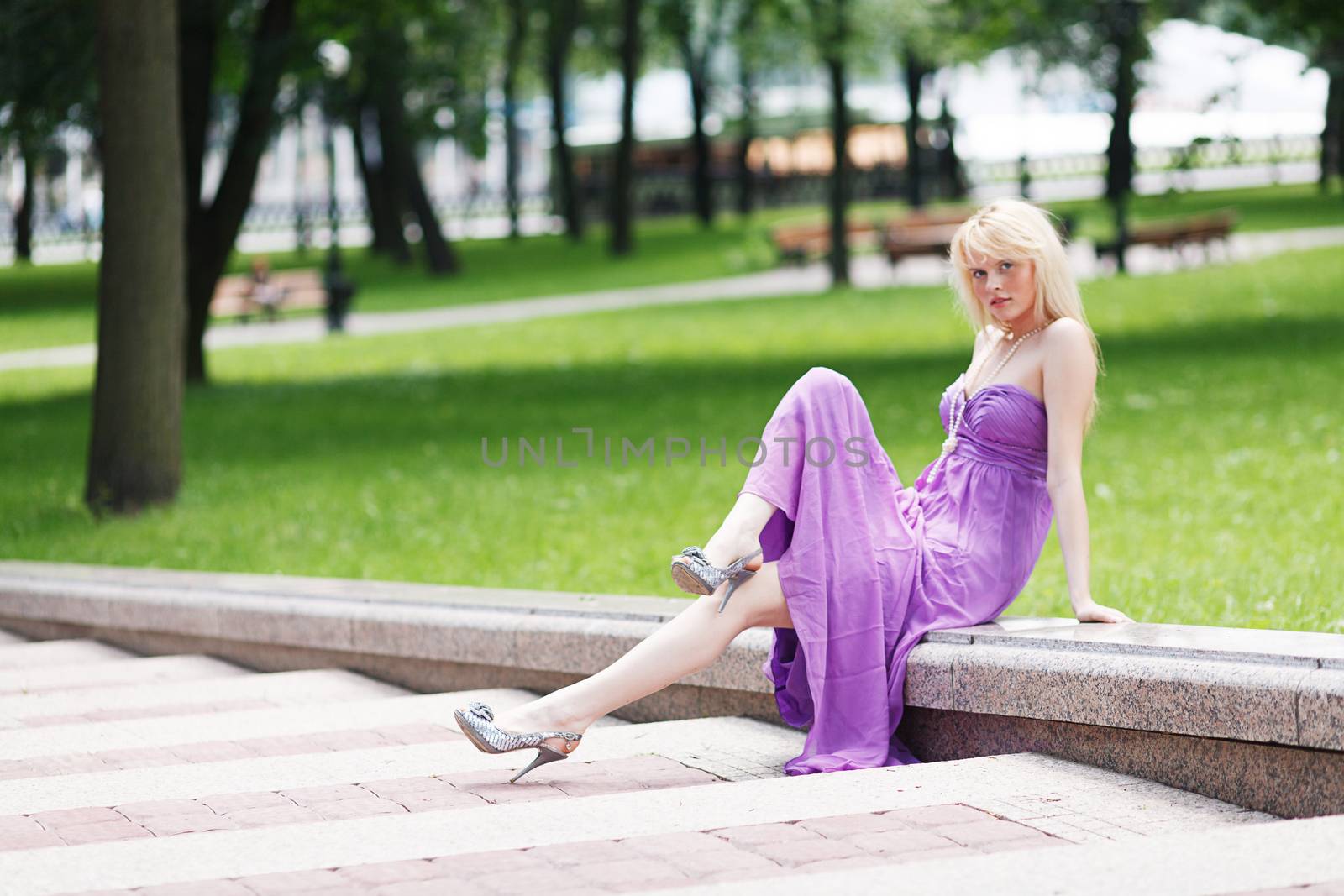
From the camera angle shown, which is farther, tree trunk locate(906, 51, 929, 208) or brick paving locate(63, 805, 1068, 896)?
tree trunk locate(906, 51, 929, 208)

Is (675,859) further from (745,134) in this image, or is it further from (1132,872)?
(745,134)

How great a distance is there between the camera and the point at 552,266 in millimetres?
33938

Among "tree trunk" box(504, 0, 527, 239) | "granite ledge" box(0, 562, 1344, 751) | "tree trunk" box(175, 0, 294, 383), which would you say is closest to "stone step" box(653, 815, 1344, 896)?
"granite ledge" box(0, 562, 1344, 751)

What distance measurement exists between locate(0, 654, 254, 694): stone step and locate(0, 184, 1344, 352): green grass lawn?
18185 millimetres

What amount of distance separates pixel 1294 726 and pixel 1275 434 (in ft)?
22.2

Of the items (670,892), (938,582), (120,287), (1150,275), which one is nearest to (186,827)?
(670,892)

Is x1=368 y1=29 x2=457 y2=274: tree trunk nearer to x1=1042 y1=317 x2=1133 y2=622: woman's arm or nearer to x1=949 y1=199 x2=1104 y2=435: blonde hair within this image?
x1=949 y1=199 x2=1104 y2=435: blonde hair

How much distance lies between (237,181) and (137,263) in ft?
23.4

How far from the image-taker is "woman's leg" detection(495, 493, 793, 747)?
462cm

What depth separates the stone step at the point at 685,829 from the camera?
347 centimetres

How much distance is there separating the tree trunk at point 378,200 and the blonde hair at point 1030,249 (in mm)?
31402

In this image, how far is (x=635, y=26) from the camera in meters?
33.2

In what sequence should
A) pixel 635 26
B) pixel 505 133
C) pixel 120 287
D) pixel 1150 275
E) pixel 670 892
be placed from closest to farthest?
pixel 670 892, pixel 120 287, pixel 1150 275, pixel 635 26, pixel 505 133

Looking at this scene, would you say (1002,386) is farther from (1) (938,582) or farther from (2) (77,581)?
(2) (77,581)
